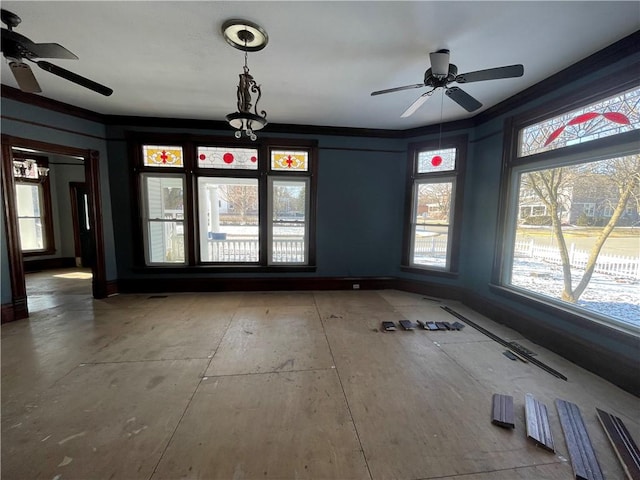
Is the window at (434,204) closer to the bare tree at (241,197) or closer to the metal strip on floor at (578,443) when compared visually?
the metal strip on floor at (578,443)

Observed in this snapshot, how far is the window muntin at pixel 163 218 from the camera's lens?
454 cm

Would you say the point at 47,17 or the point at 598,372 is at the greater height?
the point at 47,17

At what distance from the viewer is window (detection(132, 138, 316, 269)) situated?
448 centimetres

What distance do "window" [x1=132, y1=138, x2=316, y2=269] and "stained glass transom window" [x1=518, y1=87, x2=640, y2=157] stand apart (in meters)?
3.16

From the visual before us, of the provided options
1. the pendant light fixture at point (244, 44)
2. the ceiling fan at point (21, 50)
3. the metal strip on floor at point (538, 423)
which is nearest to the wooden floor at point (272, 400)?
the metal strip on floor at point (538, 423)

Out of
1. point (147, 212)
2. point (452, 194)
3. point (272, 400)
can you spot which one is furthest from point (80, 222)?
point (452, 194)

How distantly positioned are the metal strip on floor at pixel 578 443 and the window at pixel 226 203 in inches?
145

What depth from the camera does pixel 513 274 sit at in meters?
3.54

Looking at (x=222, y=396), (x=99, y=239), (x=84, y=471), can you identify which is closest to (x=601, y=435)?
(x=222, y=396)

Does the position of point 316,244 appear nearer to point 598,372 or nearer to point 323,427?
point 323,427

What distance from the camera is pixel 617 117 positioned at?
93.7 inches

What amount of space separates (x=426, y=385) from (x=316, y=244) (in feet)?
10.0

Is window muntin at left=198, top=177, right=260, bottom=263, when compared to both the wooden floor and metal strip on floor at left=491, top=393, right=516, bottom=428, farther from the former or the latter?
metal strip on floor at left=491, top=393, right=516, bottom=428

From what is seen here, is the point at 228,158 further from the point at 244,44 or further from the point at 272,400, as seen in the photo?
the point at 272,400
